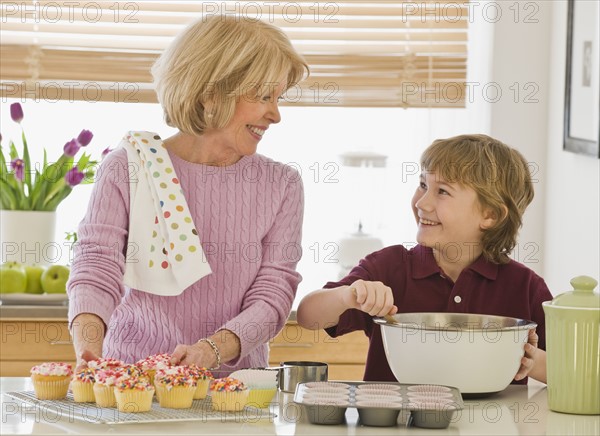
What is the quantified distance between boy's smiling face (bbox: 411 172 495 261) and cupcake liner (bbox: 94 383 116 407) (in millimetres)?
695

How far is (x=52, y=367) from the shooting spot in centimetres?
134

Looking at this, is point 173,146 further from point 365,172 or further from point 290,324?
point 365,172

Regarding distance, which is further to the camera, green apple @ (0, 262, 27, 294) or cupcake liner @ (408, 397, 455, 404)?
green apple @ (0, 262, 27, 294)

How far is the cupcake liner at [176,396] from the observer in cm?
127

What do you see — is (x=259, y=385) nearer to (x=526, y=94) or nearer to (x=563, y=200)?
(x=563, y=200)

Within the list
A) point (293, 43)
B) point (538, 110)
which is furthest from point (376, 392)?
point (293, 43)

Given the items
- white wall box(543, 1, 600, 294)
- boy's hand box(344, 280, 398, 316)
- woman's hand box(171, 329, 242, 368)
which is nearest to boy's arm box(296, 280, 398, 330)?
boy's hand box(344, 280, 398, 316)

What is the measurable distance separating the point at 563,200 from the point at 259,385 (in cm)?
151

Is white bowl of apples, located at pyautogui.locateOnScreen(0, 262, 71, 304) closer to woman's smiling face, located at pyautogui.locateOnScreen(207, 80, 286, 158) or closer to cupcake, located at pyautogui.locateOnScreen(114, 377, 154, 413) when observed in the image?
woman's smiling face, located at pyautogui.locateOnScreen(207, 80, 286, 158)

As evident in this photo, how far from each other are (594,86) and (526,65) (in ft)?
2.42

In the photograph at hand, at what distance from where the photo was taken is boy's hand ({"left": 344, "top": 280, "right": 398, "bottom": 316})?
4.80ft

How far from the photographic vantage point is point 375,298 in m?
1.47


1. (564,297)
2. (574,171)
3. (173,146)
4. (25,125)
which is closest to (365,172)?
(574,171)

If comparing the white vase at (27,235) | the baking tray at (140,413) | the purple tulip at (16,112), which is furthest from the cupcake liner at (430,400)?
the purple tulip at (16,112)
